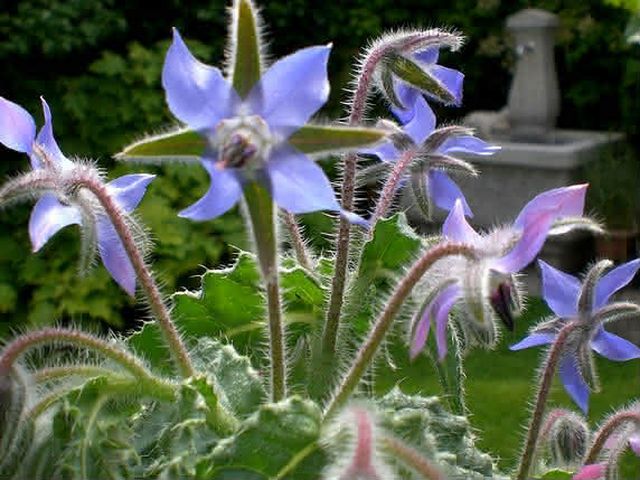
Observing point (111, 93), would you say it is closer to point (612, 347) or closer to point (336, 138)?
point (612, 347)

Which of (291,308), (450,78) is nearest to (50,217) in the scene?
(291,308)

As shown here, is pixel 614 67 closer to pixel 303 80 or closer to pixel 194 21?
pixel 194 21

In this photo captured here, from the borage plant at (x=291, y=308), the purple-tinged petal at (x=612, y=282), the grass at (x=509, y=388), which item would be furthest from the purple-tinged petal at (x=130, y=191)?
the grass at (x=509, y=388)

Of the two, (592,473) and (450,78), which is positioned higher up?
(450,78)

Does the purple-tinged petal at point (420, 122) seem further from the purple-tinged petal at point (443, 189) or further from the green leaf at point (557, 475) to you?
the green leaf at point (557, 475)

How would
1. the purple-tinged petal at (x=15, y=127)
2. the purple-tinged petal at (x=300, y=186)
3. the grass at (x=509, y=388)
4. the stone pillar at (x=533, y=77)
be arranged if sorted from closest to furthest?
the purple-tinged petal at (x=300, y=186) < the purple-tinged petal at (x=15, y=127) < the grass at (x=509, y=388) < the stone pillar at (x=533, y=77)

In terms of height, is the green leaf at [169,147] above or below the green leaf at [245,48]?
below

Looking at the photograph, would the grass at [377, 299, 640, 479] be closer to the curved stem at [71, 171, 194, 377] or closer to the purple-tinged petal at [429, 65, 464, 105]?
the purple-tinged petal at [429, 65, 464, 105]
